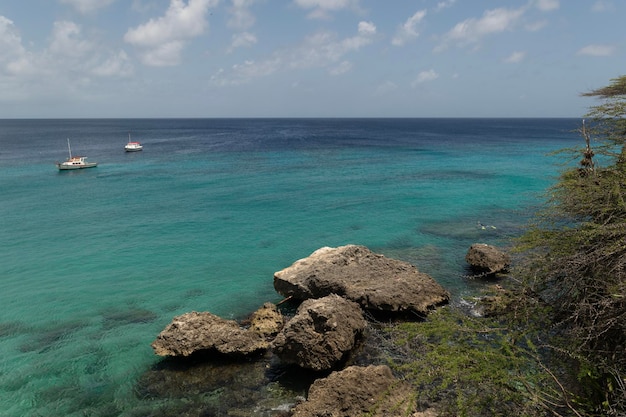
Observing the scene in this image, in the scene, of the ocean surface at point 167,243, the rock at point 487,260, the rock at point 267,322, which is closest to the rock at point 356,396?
the ocean surface at point 167,243

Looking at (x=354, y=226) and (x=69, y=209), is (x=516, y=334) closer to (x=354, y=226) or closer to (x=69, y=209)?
(x=354, y=226)

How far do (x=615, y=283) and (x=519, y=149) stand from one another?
89.3m

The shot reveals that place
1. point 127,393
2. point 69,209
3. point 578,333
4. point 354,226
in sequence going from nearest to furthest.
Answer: point 578,333, point 127,393, point 354,226, point 69,209

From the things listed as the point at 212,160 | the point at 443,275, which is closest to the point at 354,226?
the point at 443,275

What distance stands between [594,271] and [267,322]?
1180 centimetres

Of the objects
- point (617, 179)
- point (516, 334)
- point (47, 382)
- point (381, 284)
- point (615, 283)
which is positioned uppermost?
point (617, 179)

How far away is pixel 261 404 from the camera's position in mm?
13195

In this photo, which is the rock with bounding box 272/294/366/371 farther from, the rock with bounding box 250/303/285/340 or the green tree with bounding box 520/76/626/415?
the green tree with bounding box 520/76/626/415

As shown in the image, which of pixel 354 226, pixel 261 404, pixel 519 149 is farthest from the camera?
pixel 519 149

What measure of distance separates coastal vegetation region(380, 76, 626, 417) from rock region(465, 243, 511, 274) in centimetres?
723

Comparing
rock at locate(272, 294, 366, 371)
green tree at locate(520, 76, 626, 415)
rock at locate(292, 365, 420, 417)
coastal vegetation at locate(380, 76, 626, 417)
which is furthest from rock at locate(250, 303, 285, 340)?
green tree at locate(520, 76, 626, 415)

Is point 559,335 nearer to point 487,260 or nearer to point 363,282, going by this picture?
point 363,282

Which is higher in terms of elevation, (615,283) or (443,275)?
(615,283)

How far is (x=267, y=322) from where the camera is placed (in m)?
17.5
